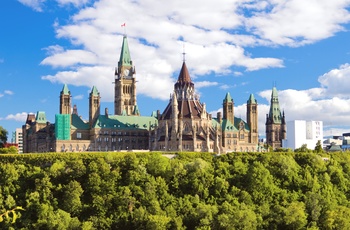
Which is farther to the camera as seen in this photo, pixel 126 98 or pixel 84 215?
pixel 126 98

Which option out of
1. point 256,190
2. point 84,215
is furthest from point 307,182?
point 84,215

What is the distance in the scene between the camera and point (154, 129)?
157750 millimetres

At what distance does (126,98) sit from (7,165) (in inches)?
4676

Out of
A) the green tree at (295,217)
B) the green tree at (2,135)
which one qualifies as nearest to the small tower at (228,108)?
the green tree at (2,135)

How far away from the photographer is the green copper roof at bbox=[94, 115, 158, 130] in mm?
164875

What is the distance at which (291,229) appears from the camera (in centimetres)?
7631

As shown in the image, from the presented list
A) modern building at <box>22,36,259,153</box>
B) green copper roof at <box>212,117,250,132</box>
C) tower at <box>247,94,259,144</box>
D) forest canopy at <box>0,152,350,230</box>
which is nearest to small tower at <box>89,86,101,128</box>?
modern building at <box>22,36,259,153</box>

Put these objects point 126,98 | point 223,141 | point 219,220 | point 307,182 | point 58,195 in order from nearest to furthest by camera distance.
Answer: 1. point 219,220
2. point 58,195
3. point 307,182
4. point 223,141
5. point 126,98

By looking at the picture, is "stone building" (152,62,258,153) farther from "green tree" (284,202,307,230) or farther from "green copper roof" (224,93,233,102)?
"green tree" (284,202,307,230)

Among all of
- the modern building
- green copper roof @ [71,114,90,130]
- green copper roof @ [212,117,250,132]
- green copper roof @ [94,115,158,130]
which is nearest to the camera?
the modern building

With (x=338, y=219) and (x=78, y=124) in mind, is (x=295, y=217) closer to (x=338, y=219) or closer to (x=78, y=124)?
(x=338, y=219)

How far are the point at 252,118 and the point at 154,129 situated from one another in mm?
40855

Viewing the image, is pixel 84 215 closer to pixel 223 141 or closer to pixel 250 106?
pixel 223 141

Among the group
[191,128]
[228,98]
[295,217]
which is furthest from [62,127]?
[295,217]
